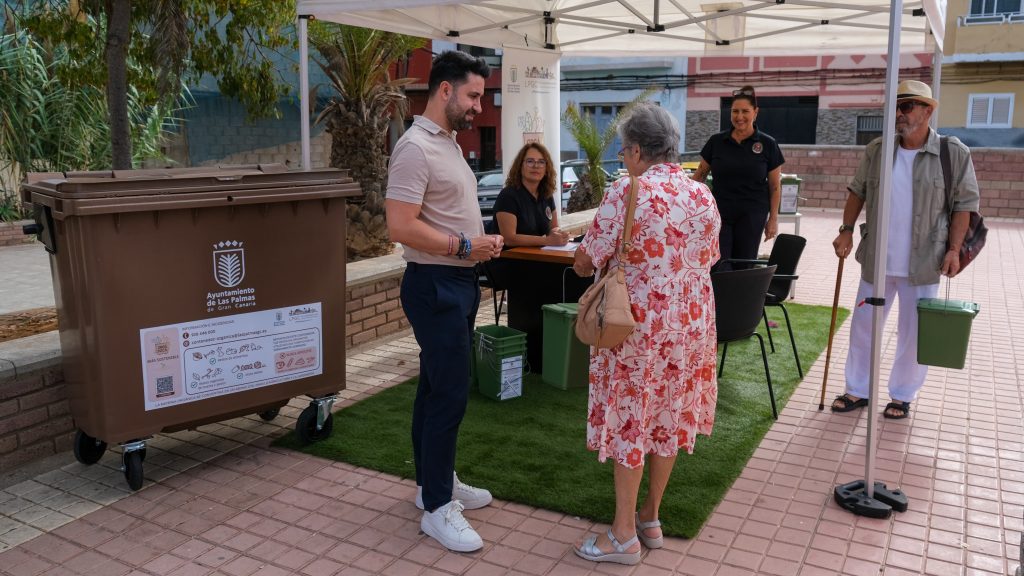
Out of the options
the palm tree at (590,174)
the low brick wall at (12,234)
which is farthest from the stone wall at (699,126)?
the low brick wall at (12,234)

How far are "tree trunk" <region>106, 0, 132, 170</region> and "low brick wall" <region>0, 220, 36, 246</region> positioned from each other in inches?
223

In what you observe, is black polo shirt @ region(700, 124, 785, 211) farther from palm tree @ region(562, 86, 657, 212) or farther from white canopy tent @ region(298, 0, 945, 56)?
palm tree @ region(562, 86, 657, 212)

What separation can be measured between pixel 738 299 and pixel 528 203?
1.58 meters

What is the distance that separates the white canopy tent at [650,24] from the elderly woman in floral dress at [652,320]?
1.98 metres

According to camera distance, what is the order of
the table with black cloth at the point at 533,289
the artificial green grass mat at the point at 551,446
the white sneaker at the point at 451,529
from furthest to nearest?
the table with black cloth at the point at 533,289, the artificial green grass mat at the point at 551,446, the white sneaker at the point at 451,529

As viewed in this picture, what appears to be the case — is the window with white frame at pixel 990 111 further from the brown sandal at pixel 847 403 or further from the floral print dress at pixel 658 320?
the floral print dress at pixel 658 320

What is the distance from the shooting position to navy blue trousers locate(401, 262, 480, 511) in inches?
129

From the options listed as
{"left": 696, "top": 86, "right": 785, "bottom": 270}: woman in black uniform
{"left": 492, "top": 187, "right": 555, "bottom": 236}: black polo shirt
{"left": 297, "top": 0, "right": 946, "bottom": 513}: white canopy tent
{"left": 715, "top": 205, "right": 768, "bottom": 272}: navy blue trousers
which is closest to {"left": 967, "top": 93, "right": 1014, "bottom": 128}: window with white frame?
{"left": 297, "top": 0, "right": 946, "bottom": 513}: white canopy tent

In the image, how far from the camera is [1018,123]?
23.5m

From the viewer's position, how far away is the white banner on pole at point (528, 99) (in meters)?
7.28

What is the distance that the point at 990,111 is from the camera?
78.3ft

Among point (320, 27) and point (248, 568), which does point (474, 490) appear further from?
point (320, 27)

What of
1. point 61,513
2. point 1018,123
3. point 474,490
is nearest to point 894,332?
point 474,490

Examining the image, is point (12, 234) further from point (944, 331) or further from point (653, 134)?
point (944, 331)
